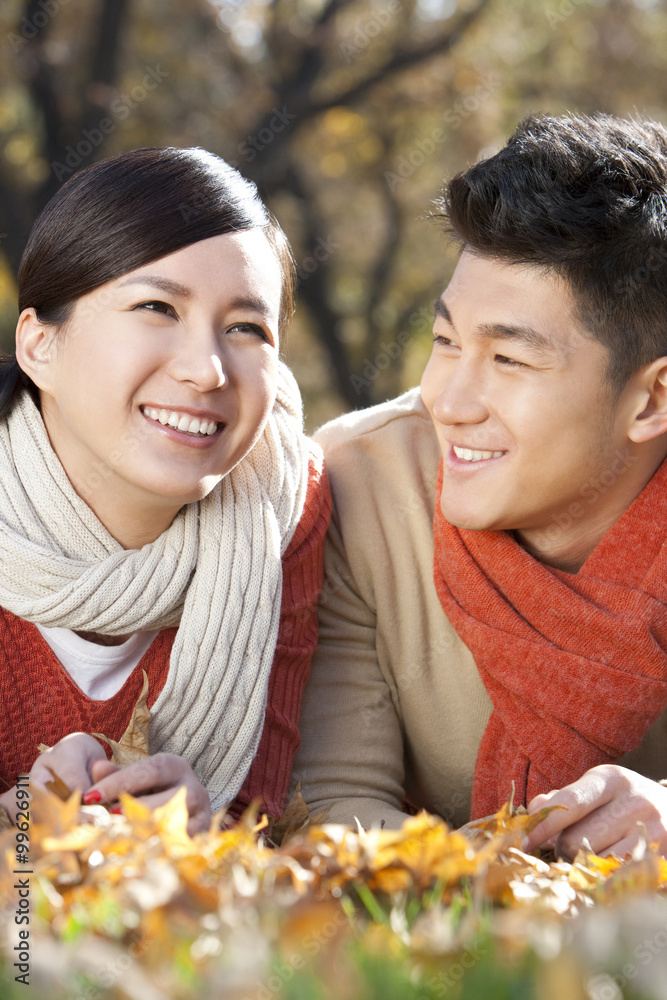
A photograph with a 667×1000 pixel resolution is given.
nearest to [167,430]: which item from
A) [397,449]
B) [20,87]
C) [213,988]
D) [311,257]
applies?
[397,449]

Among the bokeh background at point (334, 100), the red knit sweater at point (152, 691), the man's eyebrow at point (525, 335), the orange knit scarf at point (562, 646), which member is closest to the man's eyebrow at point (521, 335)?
the man's eyebrow at point (525, 335)

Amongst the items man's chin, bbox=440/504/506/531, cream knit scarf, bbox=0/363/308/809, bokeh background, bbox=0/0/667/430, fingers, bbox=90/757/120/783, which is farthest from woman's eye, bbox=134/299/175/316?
bokeh background, bbox=0/0/667/430

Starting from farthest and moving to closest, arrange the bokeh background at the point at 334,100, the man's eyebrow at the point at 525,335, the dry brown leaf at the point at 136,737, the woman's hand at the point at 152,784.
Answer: the bokeh background at the point at 334,100, the man's eyebrow at the point at 525,335, the dry brown leaf at the point at 136,737, the woman's hand at the point at 152,784

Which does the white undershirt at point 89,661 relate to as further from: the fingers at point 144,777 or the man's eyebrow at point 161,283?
the man's eyebrow at point 161,283

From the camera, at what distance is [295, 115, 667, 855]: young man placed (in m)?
2.28

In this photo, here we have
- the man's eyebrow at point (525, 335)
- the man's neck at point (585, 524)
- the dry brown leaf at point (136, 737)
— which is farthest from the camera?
the man's neck at point (585, 524)

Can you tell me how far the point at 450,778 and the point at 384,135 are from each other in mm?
10118

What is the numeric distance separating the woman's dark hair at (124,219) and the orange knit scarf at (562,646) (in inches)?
37.6

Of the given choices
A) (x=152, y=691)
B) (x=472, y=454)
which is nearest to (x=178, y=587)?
(x=152, y=691)

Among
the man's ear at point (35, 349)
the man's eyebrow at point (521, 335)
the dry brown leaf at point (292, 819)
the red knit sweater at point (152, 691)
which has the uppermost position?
the man's eyebrow at point (521, 335)

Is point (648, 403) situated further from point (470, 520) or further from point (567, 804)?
point (567, 804)

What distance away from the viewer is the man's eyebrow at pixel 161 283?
2.02 meters

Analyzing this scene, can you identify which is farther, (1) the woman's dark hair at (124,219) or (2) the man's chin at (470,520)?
(2) the man's chin at (470,520)

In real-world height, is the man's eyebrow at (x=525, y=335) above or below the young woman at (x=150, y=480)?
above
